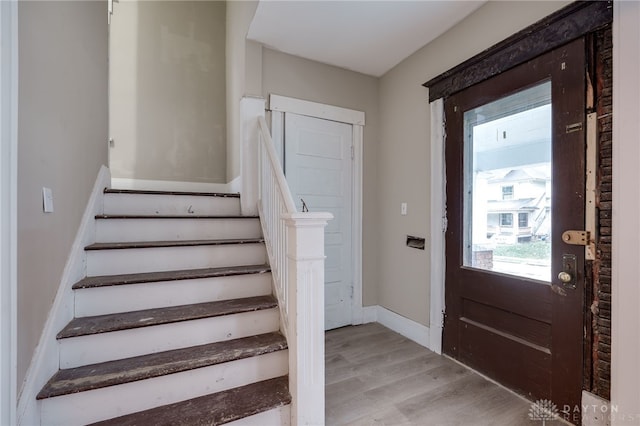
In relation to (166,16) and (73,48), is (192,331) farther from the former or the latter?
(166,16)

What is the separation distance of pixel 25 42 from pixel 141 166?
2275mm

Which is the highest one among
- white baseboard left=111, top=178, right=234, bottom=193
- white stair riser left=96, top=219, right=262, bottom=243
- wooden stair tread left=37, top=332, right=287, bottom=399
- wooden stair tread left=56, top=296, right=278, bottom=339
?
white baseboard left=111, top=178, right=234, bottom=193

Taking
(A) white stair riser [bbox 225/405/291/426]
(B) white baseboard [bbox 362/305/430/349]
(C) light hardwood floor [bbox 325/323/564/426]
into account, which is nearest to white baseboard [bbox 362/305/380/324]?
(B) white baseboard [bbox 362/305/430/349]

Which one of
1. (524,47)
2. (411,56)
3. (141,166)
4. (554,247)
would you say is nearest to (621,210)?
(554,247)

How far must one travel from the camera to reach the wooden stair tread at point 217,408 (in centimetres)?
130

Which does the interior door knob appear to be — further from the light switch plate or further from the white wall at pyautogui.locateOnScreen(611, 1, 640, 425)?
the light switch plate

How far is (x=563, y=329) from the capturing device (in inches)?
64.0

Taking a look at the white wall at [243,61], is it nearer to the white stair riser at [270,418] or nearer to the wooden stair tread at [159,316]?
the wooden stair tread at [159,316]

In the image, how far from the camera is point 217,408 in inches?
54.3

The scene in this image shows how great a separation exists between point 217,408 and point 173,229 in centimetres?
127

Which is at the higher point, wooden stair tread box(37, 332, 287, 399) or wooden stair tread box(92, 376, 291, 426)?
wooden stair tread box(37, 332, 287, 399)

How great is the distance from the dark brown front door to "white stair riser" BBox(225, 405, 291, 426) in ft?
4.78

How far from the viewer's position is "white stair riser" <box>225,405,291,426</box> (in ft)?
4.55

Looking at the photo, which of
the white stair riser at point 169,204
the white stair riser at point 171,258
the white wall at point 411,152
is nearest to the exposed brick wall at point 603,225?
the white wall at point 411,152
